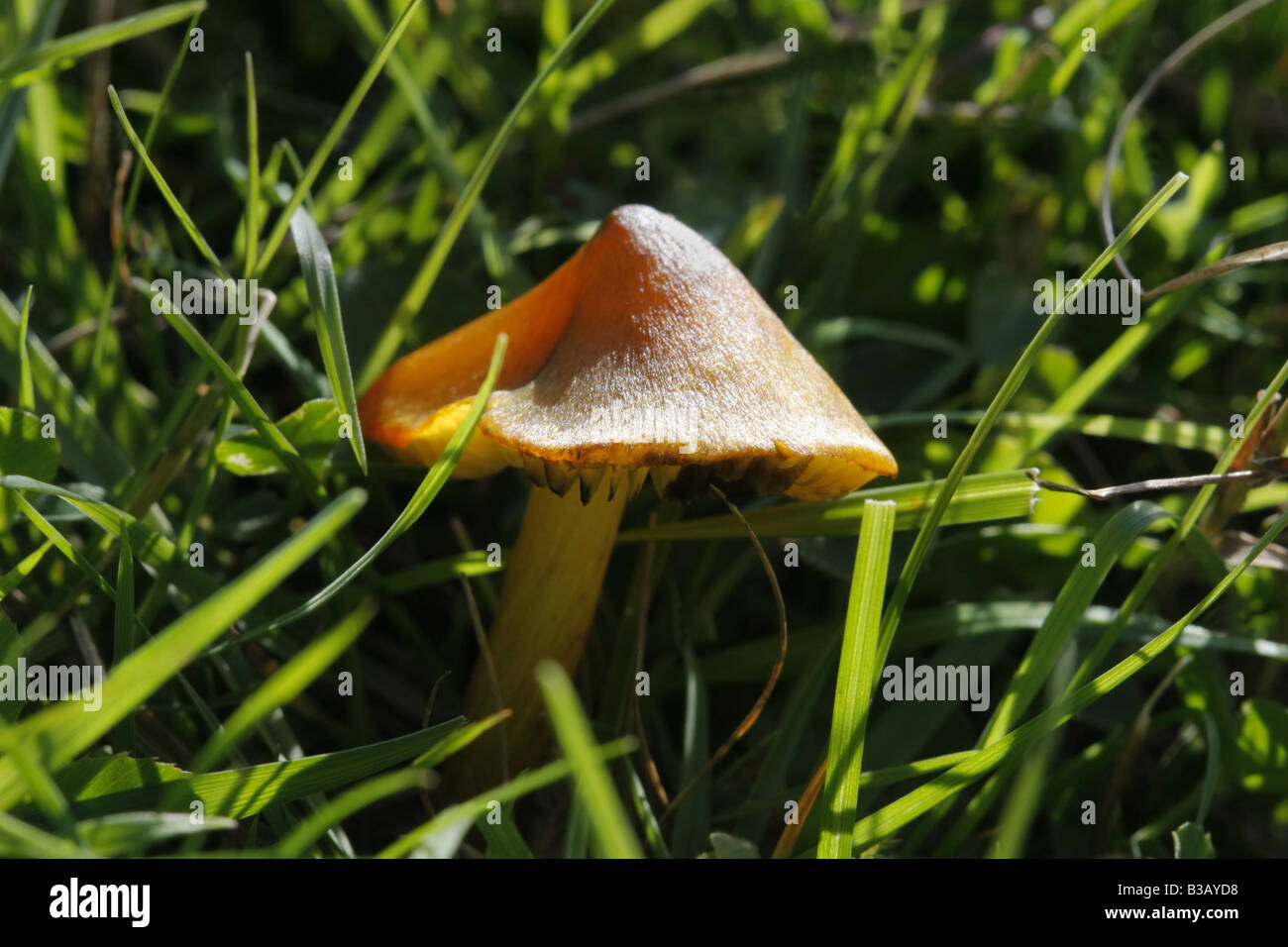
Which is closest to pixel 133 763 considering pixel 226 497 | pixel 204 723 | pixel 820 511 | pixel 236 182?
pixel 204 723

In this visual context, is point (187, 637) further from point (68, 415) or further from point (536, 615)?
point (68, 415)

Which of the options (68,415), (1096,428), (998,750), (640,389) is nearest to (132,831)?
(640,389)

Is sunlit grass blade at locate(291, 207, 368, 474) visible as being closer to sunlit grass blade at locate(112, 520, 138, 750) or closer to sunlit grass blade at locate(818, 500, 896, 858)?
sunlit grass blade at locate(112, 520, 138, 750)

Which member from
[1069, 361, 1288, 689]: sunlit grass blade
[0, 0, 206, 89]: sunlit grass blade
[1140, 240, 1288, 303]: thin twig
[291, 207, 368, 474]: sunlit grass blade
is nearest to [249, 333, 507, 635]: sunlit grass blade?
[291, 207, 368, 474]: sunlit grass blade

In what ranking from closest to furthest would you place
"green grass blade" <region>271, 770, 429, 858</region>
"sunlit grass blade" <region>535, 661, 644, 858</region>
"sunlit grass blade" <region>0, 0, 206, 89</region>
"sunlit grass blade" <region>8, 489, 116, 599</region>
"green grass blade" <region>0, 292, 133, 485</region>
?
"sunlit grass blade" <region>535, 661, 644, 858</region>, "green grass blade" <region>271, 770, 429, 858</region>, "sunlit grass blade" <region>0, 0, 206, 89</region>, "sunlit grass blade" <region>8, 489, 116, 599</region>, "green grass blade" <region>0, 292, 133, 485</region>

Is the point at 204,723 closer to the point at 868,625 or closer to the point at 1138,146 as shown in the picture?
the point at 868,625

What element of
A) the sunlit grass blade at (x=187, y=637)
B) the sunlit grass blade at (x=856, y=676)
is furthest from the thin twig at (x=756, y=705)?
the sunlit grass blade at (x=187, y=637)
